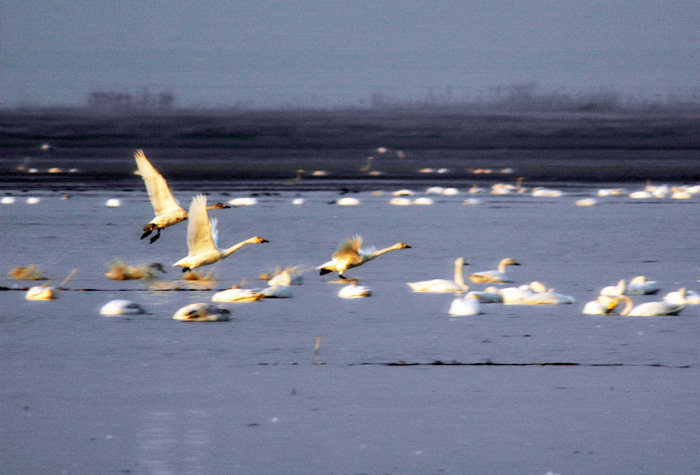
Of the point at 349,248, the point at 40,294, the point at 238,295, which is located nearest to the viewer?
the point at 238,295

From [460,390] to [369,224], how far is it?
13855 millimetres

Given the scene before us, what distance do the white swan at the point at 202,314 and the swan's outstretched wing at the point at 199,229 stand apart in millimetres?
1595

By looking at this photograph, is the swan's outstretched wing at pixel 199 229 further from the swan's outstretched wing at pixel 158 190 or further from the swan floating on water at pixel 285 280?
the swan's outstretched wing at pixel 158 190

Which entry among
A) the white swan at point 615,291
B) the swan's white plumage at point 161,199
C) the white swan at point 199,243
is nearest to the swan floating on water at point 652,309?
the white swan at point 615,291

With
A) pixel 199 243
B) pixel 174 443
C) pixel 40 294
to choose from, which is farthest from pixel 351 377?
pixel 40 294

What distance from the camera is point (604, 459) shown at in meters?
5.72

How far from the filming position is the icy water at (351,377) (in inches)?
229

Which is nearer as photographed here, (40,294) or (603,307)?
(603,307)

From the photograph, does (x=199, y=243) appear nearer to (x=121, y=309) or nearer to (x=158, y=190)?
(x=158, y=190)

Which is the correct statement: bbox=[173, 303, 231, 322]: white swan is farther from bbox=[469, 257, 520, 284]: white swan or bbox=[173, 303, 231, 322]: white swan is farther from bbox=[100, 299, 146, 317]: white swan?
bbox=[469, 257, 520, 284]: white swan

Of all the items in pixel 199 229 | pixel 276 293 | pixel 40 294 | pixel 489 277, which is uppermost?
pixel 199 229

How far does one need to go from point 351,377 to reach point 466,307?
2764mm

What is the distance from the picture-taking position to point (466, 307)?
397 inches

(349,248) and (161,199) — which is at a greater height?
(161,199)
